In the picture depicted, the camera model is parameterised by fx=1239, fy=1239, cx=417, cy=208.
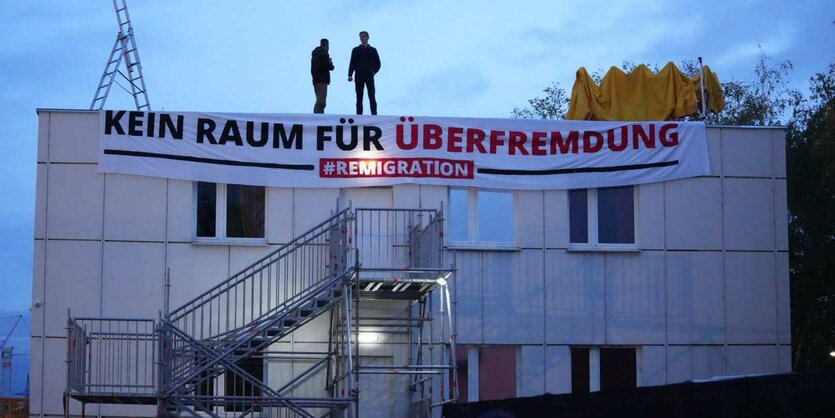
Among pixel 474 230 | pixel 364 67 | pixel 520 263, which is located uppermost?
pixel 364 67

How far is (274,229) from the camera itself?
21.7 metres

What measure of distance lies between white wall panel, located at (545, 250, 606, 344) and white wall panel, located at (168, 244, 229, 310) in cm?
576

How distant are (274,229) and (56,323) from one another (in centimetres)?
404

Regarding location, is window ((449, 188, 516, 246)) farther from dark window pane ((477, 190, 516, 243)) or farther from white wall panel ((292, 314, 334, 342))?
white wall panel ((292, 314, 334, 342))

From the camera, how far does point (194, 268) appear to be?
21500mm

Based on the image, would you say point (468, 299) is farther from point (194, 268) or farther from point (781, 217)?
point (781, 217)

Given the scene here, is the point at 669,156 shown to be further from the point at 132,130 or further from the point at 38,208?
the point at 38,208

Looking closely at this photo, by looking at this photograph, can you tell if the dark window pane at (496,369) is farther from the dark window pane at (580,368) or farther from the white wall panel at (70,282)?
the white wall panel at (70,282)

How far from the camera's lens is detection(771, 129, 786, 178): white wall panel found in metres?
22.9

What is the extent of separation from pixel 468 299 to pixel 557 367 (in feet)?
6.63

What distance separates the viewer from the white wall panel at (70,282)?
21203 millimetres

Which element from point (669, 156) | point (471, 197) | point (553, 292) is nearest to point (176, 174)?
point (471, 197)

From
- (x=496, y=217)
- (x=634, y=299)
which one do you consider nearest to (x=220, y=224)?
(x=496, y=217)

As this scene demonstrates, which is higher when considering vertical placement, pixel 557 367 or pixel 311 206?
pixel 311 206
